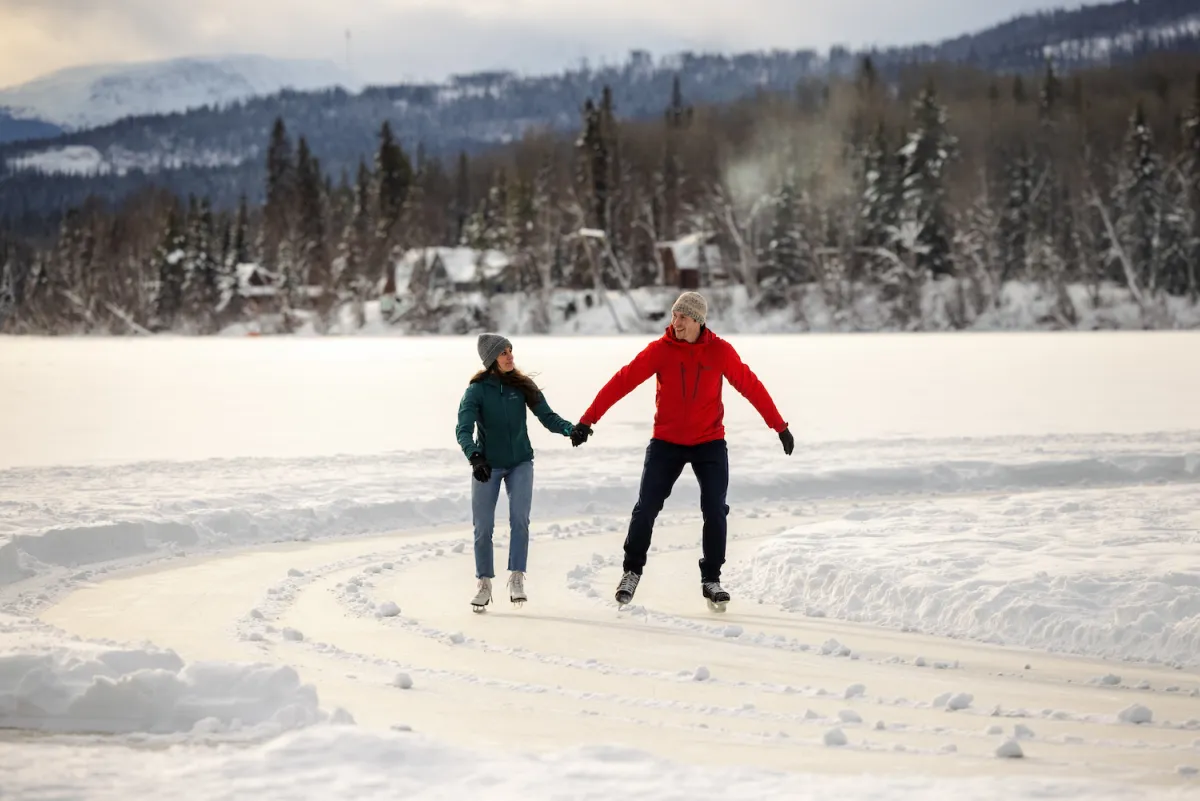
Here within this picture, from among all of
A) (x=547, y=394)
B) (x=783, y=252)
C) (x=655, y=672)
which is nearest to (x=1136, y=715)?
(x=655, y=672)

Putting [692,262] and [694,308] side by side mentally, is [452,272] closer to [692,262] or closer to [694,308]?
[692,262]

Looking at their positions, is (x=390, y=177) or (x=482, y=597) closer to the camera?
(x=482, y=597)

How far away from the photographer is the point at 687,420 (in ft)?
27.4

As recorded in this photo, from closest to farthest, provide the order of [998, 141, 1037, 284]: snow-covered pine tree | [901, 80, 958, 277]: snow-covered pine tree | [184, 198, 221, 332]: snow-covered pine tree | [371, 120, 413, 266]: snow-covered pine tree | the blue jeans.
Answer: the blue jeans → [901, 80, 958, 277]: snow-covered pine tree → [998, 141, 1037, 284]: snow-covered pine tree → [184, 198, 221, 332]: snow-covered pine tree → [371, 120, 413, 266]: snow-covered pine tree

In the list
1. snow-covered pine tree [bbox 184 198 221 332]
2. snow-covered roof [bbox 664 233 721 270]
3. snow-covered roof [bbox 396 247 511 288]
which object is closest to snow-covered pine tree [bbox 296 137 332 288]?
snow-covered roof [bbox 396 247 511 288]

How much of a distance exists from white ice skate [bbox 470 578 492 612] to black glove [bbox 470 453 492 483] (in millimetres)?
672

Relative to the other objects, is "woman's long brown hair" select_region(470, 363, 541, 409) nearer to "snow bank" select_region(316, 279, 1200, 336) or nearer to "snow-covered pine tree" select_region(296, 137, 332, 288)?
"snow bank" select_region(316, 279, 1200, 336)

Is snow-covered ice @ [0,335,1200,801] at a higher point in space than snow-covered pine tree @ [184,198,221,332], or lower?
lower

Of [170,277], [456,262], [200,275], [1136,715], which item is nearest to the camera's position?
[1136,715]

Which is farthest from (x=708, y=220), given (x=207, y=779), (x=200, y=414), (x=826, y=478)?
(x=207, y=779)

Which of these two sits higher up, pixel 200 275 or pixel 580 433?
pixel 200 275

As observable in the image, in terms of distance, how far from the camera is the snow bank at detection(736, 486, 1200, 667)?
7.29 m

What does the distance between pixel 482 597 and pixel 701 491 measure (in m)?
1.52

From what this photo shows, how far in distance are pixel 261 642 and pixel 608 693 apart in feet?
7.04
